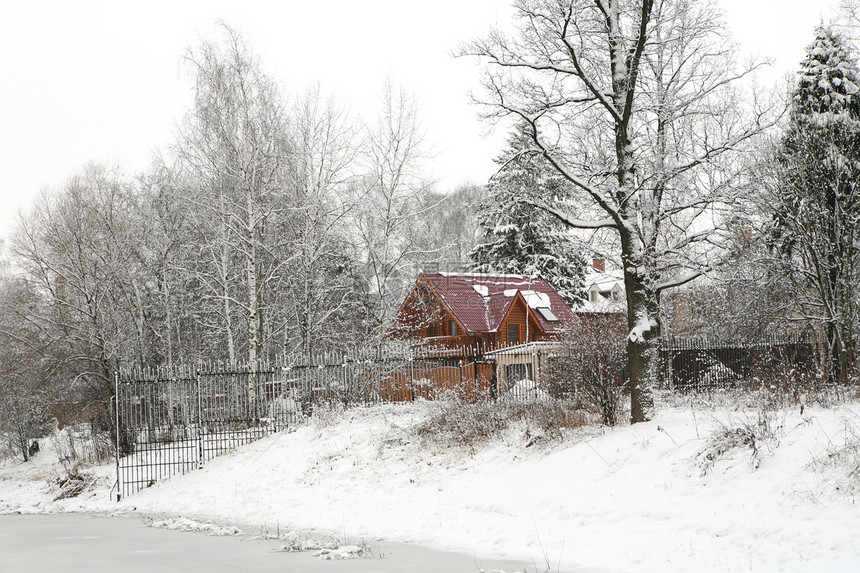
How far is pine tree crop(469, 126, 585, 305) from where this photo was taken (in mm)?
35812

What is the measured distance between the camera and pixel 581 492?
9570mm

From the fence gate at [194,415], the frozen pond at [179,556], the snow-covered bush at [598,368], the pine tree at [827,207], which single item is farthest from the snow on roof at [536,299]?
the frozen pond at [179,556]

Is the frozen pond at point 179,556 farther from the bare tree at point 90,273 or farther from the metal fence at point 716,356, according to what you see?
the metal fence at point 716,356

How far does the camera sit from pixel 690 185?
1341 centimetres

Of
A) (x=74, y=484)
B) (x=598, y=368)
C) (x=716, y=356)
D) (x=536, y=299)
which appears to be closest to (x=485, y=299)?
(x=536, y=299)

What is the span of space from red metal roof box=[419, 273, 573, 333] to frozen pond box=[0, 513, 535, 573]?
22607 mm

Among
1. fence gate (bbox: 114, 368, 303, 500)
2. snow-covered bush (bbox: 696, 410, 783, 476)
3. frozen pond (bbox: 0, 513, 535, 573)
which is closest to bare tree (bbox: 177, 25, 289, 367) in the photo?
fence gate (bbox: 114, 368, 303, 500)

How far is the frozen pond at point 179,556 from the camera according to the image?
7523 millimetres

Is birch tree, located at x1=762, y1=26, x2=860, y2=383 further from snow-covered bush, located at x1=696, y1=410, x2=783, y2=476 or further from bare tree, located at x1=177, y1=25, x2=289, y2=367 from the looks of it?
bare tree, located at x1=177, y1=25, x2=289, y2=367

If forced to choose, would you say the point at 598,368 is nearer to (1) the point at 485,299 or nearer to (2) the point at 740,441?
(2) the point at 740,441

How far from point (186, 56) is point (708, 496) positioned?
68.8 ft

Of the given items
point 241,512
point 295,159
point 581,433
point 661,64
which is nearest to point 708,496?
point 581,433

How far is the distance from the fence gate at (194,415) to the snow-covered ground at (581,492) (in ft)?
2.17

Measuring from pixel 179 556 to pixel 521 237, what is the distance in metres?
30.5
